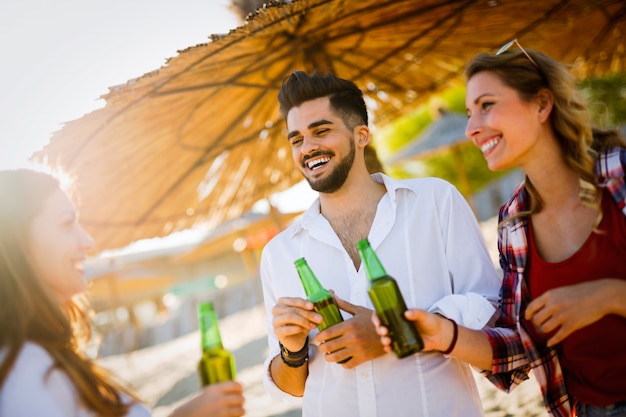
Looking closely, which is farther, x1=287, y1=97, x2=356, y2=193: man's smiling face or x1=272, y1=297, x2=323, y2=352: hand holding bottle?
x1=287, y1=97, x2=356, y2=193: man's smiling face

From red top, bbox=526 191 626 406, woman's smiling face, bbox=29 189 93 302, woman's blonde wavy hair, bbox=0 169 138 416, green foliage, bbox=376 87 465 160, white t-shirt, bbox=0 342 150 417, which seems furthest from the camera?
green foliage, bbox=376 87 465 160

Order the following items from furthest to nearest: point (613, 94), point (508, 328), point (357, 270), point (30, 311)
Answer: point (613, 94), point (357, 270), point (508, 328), point (30, 311)

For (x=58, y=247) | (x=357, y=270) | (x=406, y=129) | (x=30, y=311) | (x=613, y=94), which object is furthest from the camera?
(x=406, y=129)

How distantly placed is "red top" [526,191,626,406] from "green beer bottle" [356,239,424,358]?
0.64m

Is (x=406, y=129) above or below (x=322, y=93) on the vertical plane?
above

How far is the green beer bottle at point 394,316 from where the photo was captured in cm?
181

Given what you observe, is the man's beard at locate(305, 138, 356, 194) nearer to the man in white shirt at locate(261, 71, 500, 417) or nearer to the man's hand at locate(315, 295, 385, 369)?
the man in white shirt at locate(261, 71, 500, 417)

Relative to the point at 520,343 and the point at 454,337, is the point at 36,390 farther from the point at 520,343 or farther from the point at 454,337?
the point at 520,343

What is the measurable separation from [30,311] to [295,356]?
1126mm

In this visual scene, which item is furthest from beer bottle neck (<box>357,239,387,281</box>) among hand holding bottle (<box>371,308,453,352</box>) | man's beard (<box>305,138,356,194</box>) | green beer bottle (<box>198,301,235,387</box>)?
man's beard (<box>305,138,356,194</box>)

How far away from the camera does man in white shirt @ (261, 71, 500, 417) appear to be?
2195 millimetres

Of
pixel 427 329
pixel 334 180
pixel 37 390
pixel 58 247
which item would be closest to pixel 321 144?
pixel 334 180

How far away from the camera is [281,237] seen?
2.82m

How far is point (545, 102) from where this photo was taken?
7.31 feet
